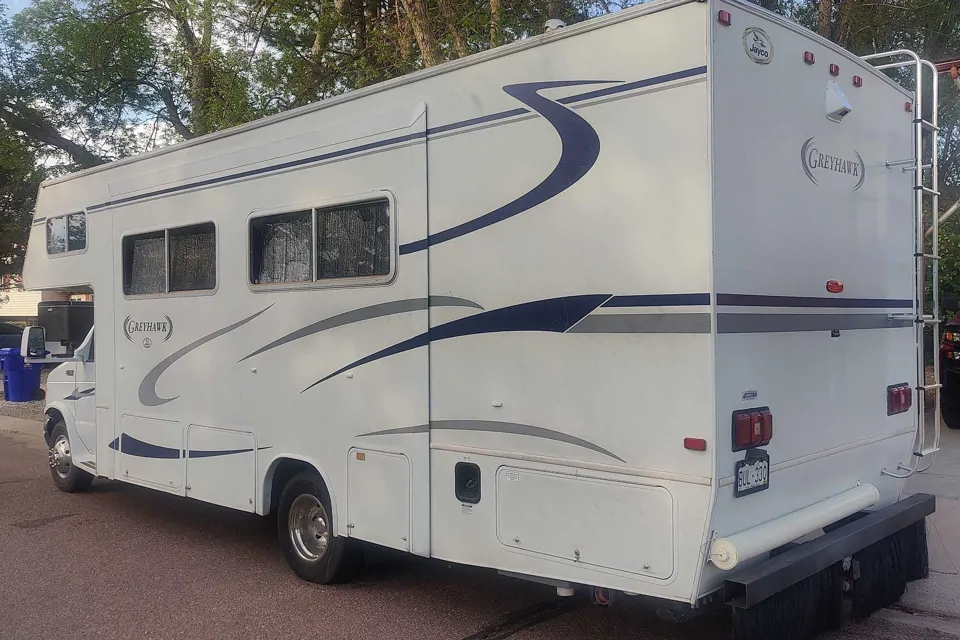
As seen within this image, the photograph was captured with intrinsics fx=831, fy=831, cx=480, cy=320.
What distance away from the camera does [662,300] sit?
142 inches

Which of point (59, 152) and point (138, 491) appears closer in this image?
point (138, 491)

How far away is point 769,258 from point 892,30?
26.5ft

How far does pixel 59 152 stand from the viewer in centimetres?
1747

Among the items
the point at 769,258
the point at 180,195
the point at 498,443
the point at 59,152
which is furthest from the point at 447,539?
the point at 59,152

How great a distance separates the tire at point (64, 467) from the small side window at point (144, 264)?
2.03 metres

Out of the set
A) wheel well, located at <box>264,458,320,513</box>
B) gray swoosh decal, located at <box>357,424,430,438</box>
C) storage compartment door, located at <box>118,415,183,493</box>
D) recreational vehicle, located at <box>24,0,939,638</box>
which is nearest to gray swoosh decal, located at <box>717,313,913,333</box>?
recreational vehicle, located at <box>24,0,939,638</box>

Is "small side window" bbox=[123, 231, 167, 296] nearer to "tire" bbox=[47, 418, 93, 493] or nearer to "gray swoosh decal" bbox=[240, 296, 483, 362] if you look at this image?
"gray swoosh decal" bbox=[240, 296, 483, 362]

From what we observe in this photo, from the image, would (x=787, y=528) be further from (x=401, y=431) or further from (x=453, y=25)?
(x=453, y=25)

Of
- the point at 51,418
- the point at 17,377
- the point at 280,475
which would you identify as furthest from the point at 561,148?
the point at 17,377

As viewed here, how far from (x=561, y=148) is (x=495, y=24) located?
550 centimetres

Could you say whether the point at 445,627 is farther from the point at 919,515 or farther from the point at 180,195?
the point at 180,195

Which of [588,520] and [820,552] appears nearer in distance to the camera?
[588,520]

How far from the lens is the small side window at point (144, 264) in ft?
21.1

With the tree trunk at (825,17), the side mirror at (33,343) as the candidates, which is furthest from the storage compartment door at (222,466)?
the tree trunk at (825,17)
